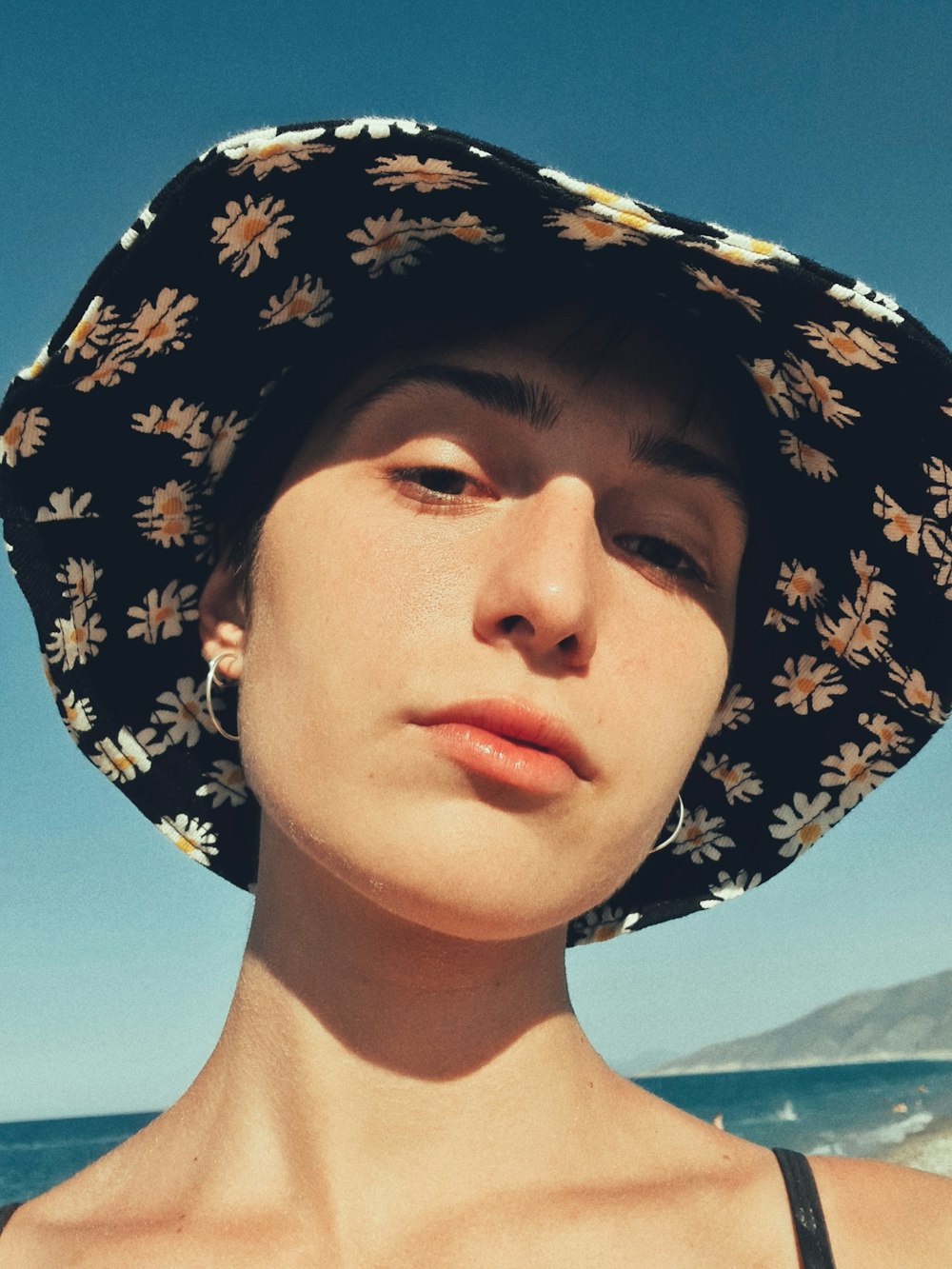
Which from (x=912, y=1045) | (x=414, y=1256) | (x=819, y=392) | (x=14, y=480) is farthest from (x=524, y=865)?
(x=912, y=1045)

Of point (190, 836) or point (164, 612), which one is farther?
point (190, 836)

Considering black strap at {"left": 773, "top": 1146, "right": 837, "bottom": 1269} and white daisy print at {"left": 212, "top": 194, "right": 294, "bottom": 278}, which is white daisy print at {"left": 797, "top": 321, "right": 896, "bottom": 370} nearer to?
white daisy print at {"left": 212, "top": 194, "right": 294, "bottom": 278}

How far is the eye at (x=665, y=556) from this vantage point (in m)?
1.79

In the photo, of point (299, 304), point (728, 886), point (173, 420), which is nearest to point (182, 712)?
point (173, 420)

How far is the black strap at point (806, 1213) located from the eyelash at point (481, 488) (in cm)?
89

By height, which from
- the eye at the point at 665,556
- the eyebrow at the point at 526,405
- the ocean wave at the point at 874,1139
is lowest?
the ocean wave at the point at 874,1139

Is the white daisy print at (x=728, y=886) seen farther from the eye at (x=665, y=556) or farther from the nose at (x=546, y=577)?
the nose at (x=546, y=577)

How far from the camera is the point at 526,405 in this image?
1.71 meters

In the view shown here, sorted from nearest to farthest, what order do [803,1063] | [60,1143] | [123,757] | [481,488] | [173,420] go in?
[481,488], [173,420], [123,757], [60,1143], [803,1063]

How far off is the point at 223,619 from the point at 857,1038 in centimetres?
9475

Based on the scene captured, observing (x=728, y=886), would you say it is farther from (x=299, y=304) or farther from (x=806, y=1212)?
(x=299, y=304)

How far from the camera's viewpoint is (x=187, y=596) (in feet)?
7.38

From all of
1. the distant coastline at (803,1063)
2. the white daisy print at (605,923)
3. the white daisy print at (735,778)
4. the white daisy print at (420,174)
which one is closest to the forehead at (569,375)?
the white daisy print at (420,174)

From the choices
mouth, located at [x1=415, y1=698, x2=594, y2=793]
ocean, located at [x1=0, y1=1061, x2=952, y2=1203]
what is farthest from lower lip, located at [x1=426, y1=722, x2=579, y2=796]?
ocean, located at [x1=0, y1=1061, x2=952, y2=1203]
